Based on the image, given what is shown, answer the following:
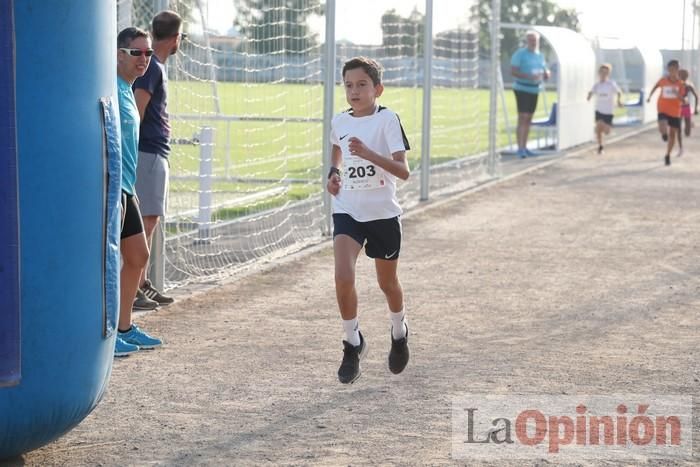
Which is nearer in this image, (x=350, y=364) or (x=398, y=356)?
(x=350, y=364)

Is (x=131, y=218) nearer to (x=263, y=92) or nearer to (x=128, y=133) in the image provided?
(x=128, y=133)

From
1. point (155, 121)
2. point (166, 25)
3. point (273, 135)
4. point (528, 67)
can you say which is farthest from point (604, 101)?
point (166, 25)

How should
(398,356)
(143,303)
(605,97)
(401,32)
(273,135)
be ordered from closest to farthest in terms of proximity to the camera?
(398,356) → (143,303) → (401,32) → (605,97) → (273,135)

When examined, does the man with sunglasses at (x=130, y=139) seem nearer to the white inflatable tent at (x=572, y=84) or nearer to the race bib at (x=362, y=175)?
the race bib at (x=362, y=175)

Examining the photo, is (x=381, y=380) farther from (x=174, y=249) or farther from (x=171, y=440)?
(x=174, y=249)

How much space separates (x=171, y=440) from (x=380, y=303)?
145 inches

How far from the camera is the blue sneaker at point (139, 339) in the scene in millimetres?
7453

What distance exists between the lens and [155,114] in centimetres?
816

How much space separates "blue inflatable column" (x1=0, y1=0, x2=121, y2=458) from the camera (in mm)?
4855

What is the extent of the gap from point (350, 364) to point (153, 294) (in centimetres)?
248

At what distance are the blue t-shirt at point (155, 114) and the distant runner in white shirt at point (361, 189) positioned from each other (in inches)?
61.4

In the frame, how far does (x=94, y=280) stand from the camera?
5285mm

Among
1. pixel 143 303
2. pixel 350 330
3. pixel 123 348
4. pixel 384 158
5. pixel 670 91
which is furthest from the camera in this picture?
pixel 670 91

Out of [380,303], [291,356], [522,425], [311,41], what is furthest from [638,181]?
[522,425]
